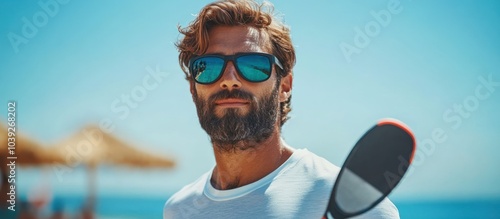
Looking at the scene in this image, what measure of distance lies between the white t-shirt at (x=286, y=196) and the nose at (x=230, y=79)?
0.41m

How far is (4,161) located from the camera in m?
9.06

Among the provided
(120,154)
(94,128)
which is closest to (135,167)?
(120,154)

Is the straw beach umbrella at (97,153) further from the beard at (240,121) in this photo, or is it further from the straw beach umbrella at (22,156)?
the beard at (240,121)

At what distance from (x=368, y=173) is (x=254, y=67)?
0.77 metres

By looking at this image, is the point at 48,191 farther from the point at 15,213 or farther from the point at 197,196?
the point at 197,196

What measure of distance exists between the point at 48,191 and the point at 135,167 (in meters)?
3.18

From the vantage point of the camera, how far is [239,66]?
255 cm

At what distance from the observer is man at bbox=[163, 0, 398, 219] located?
245 centimetres

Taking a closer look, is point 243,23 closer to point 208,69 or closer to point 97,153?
point 208,69

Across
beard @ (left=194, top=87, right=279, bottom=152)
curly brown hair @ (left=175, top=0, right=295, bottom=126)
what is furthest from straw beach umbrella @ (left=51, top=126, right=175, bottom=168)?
beard @ (left=194, top=87, right=279, bottom=152)

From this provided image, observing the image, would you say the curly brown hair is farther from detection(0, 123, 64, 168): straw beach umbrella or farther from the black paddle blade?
detection(0, 123, 64, 168): straw beach umbrella

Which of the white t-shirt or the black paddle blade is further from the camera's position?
the white t-shirt

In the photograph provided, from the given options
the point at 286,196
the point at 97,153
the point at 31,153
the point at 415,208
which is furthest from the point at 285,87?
the point at 415,208

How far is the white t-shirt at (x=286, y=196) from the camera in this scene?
233 cm
